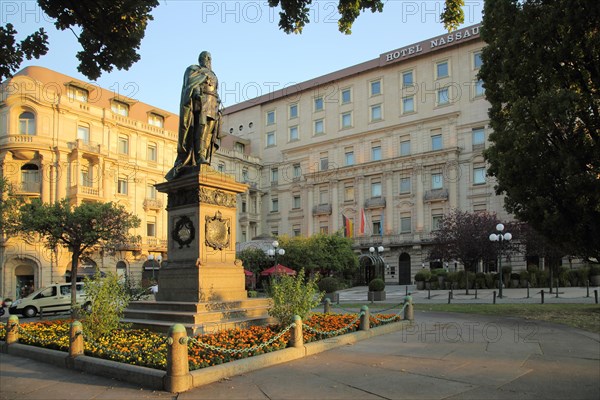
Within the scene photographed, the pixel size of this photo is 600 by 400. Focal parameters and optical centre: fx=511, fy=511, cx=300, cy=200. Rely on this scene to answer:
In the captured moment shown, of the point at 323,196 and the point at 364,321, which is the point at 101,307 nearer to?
the point at 364,321

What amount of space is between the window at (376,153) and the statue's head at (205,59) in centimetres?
4738

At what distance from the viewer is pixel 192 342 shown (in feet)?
27.9

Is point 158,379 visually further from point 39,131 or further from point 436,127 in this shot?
point 436,127

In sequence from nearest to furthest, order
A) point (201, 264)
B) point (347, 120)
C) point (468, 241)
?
point (201, 264), point (468, 241), point (347, 120)

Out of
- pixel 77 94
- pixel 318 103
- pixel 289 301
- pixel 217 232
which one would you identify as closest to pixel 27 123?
pixel 77 94

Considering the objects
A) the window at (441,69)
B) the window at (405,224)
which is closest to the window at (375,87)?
the window at (441,69)

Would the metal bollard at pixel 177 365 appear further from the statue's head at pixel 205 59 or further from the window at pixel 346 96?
the window at pixel 346 96

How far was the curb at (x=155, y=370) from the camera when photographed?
743cm

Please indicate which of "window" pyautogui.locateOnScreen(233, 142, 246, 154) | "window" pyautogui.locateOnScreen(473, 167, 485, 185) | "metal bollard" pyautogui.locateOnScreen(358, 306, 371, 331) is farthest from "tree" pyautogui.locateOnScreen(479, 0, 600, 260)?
"window" pyautogui.locateOnScreen(233, 142, 246, 154)

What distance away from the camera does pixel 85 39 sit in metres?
7.75

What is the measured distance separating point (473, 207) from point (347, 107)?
19.8 meters

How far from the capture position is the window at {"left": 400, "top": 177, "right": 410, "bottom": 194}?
2260 inches

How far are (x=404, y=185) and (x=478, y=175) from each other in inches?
327

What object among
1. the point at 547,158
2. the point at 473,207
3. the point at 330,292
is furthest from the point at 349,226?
the point at 547,158
